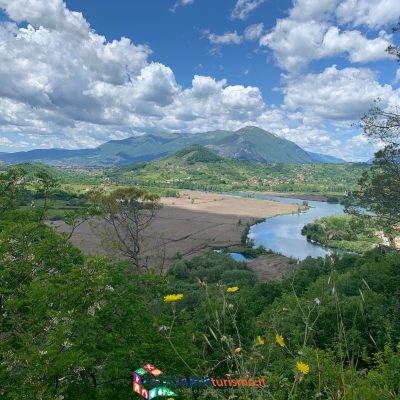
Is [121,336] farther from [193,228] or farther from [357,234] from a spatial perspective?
[193,228]

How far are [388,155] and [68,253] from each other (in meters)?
25.7

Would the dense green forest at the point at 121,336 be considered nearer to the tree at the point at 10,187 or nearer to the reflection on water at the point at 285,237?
the tree at the point at 10,187

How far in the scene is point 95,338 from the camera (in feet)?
29.4

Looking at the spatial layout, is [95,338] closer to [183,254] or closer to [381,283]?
[381,283]

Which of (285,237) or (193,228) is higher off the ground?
(193,228)

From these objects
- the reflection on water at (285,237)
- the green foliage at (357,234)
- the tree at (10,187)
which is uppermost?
the tree at (10,187)

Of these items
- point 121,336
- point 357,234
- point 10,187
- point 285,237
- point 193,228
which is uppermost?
point 10,187

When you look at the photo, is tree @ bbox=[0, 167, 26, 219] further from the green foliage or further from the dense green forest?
the green foliage

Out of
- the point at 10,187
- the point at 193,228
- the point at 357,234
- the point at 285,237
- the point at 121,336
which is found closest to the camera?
the point at 121,336

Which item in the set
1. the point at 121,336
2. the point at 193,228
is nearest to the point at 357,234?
the point at 121,336

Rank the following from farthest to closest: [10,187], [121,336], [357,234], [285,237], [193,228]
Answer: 1. [193,228]
2. [285,237]
3. [357,234]
4. [10,187]
5. [121,336]

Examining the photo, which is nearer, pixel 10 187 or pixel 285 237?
pixel 10 187

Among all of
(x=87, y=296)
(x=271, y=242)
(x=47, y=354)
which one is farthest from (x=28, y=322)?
(x=271, y=242)

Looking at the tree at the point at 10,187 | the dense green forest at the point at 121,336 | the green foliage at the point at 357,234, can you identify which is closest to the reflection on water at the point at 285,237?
the green foliage at the point at 357,234
